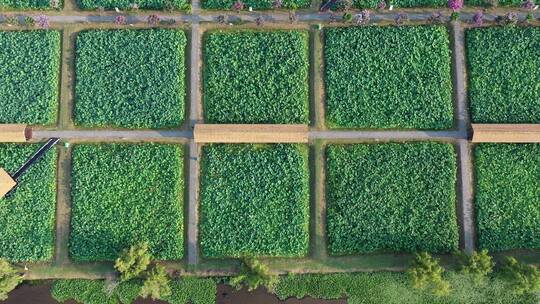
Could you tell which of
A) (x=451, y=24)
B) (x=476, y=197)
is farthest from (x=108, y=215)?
(x=451, y=24)

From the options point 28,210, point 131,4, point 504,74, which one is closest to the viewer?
point 28,210

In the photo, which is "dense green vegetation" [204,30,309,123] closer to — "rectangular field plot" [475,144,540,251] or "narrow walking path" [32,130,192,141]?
"narrow walking path" [32,130,192,141]

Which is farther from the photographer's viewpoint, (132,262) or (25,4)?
(25,4)

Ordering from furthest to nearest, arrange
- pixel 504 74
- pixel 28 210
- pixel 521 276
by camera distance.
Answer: pixel 504 74
pixel 28 210
pixel 521 276

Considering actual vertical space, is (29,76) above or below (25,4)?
below

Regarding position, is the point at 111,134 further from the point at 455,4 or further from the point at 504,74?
the point at 504,74

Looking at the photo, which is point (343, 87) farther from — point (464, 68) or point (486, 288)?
point (486, 288)

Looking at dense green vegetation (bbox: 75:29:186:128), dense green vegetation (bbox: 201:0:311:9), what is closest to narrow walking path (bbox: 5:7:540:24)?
dense green vegetation (bbox: 201:0:311:9)

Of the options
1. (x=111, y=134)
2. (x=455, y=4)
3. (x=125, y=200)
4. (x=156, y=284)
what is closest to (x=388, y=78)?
(x=455, y=4)
